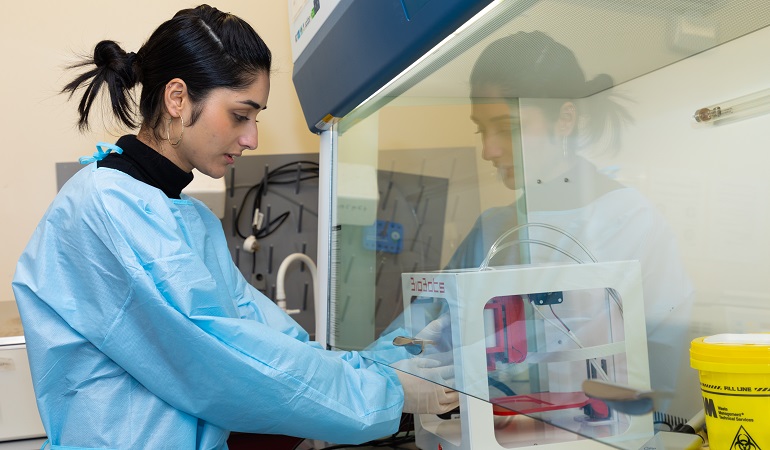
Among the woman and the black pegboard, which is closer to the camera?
the woman

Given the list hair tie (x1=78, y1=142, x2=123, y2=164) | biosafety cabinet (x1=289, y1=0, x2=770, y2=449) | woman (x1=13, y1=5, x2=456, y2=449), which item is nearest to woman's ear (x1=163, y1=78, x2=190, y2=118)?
woman (x1=13, y1=5, x2=456, y2=449)

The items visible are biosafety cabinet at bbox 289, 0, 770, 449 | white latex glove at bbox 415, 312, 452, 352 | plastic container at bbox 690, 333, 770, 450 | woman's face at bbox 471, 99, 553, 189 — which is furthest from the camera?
woman's face at bbox 471, 99, 553, 189

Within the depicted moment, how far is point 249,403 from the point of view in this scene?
949 millimetres

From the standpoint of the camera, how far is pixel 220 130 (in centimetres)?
109

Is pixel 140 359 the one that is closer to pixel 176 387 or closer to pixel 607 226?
pixel 176 387

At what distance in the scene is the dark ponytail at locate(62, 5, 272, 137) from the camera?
1050mm

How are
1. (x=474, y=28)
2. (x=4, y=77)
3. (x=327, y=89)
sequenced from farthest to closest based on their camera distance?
(x=4, y=77), (x=327, y=89), (x=474, y=28)

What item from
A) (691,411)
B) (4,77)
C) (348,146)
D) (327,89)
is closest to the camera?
(691,411)

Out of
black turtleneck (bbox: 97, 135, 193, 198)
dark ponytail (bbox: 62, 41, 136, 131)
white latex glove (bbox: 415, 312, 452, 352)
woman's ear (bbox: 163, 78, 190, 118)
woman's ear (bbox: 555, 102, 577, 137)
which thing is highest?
dark ponytail (bbox: 62, 41, 136, 131)

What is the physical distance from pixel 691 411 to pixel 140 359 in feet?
2.43

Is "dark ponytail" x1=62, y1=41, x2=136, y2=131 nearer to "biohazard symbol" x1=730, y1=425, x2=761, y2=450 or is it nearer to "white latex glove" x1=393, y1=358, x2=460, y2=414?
"white latex glove" x1=393, y1=358, x2=460, y2=414

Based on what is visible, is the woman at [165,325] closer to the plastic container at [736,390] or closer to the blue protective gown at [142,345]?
the blue protective gown at [142,345]

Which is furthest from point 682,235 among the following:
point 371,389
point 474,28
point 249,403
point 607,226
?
point 249,403

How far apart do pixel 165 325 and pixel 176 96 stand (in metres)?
0.39
